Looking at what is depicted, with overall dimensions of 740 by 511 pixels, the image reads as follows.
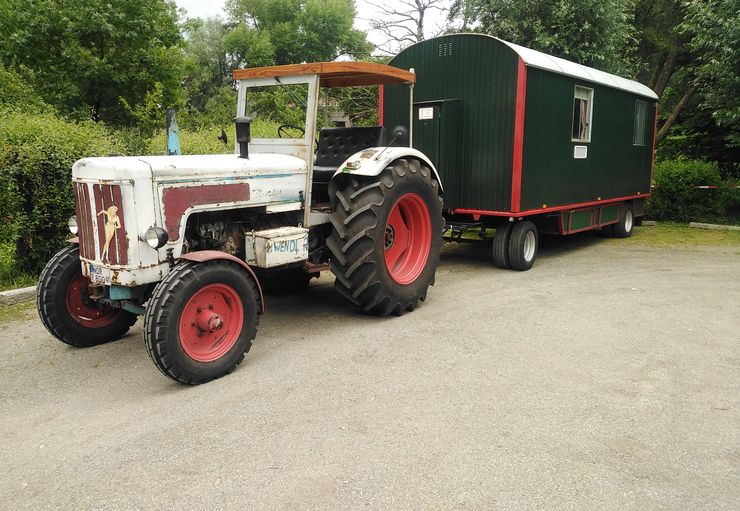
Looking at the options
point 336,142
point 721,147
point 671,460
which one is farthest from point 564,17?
point 671,460

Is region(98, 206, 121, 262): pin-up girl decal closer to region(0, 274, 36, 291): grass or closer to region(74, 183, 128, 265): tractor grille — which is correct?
region(74, 183, 128, 265): tractor grille

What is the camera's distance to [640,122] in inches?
449

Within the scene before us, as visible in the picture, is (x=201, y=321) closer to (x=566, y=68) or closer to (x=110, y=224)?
(x=110, y=224)

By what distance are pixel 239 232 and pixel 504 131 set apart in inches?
166

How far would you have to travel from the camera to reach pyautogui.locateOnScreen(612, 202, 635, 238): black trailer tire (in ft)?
37.4

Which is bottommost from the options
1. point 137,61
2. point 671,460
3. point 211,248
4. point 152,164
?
point 671,460

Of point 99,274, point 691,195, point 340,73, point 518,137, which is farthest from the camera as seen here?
point 691,195

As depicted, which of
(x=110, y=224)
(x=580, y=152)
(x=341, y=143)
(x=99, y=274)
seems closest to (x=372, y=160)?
(x=341, y=143)

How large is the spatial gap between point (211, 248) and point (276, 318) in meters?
1.26

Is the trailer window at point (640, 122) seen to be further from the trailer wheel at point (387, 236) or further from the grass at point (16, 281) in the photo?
the grass at point (16, 281)

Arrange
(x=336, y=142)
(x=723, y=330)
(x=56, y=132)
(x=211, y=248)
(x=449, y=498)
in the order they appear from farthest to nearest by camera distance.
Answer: (x=56, y=132)
(x=336, y=142)
(x=723, y=330)
(x=211, y=248)
(x=449, y=498)

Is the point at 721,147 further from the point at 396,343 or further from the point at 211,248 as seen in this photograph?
the point at 211,248

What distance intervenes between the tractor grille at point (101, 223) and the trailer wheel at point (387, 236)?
194cm

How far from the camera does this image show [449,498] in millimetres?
2875
